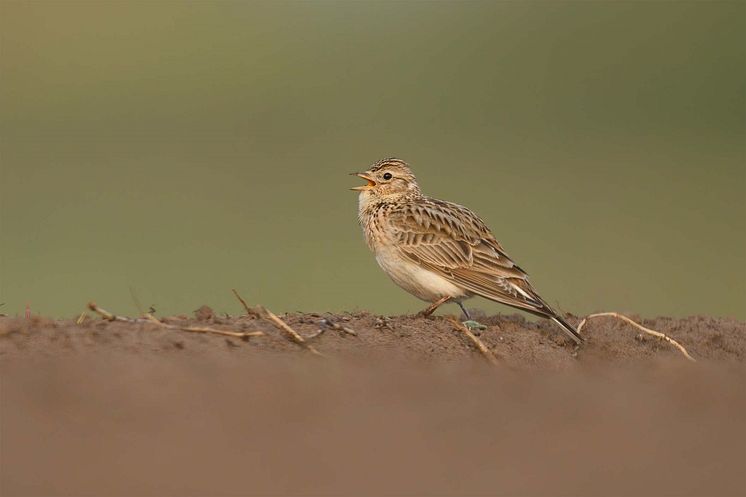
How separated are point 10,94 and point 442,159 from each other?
18.6 metres

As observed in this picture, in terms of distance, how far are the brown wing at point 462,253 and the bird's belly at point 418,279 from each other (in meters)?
0.06

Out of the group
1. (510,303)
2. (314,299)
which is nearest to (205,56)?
(314,299)

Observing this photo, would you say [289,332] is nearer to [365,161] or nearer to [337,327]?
[337,327]

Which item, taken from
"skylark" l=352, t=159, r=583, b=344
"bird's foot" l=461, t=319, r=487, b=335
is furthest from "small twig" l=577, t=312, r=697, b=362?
"bird's foot" l=461, t=319, r=487, b=335

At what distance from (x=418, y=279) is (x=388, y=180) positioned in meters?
1.59

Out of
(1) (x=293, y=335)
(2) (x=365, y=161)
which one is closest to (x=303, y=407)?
(1) (x=293, y=335)

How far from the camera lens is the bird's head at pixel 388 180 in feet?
39.9

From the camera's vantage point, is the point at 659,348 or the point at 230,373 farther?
the point at 659,348

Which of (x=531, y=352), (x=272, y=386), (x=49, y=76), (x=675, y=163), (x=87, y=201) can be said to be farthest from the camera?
(x=49, y=76)

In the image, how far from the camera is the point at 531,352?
377 inches

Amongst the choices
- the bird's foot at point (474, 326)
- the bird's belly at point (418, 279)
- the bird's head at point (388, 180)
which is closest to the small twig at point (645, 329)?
the bird's foot at point (474, 326)

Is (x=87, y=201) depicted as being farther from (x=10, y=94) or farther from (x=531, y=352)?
(x=531, y=352)

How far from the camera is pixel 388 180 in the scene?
12.2 m

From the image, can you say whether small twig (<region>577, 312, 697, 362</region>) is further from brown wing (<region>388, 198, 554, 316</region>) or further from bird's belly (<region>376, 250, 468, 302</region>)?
bird's belly (<region>376, 250, 468, 302</region>)
